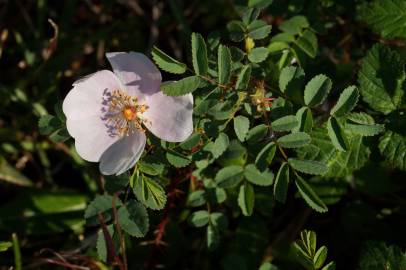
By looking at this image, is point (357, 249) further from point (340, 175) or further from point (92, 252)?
point (92, 252)

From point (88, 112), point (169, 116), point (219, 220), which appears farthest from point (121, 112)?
point (219, 220)

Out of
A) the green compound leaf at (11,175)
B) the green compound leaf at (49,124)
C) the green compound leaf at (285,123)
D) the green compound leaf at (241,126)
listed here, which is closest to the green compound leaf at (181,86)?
the green compound leaf at (241,126)

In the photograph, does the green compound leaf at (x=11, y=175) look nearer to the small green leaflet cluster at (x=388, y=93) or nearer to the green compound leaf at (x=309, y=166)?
the green compound leaf at (x=309, y=166)

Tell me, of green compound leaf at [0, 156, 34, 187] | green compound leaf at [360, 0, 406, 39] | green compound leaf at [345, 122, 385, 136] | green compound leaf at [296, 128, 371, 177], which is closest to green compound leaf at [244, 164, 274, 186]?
green compound leaf at [296, 128, 371, 177]

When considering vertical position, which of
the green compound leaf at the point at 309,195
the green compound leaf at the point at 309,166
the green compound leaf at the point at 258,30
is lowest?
the green compound leaf at the point at 309,195

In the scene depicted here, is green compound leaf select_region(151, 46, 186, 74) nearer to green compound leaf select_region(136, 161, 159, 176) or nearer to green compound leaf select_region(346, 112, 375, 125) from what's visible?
green compound leaf select_region(136, 161, 159, 176)

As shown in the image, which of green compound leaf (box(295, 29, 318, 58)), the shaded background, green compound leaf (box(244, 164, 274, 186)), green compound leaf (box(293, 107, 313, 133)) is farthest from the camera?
the shaded background
